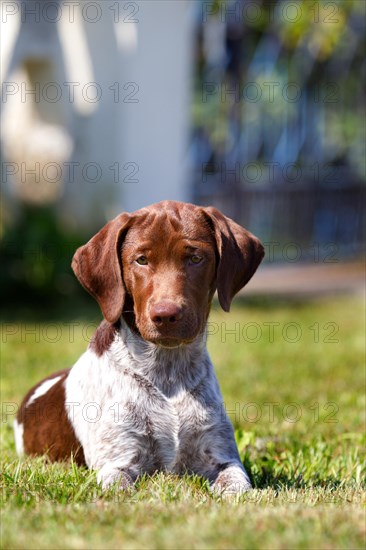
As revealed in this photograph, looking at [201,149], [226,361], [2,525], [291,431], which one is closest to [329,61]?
[201,149]

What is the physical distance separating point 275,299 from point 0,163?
420 cm

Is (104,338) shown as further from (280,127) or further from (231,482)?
(280,127)

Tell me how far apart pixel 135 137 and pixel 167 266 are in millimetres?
8679

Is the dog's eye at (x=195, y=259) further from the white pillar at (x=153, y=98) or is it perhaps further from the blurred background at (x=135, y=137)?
the white pillar at (x=153, y=98)

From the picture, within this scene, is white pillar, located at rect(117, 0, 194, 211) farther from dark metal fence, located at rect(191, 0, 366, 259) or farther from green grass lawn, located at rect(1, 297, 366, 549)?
green grass lawn, located at rect(1, 297, 366, 549)

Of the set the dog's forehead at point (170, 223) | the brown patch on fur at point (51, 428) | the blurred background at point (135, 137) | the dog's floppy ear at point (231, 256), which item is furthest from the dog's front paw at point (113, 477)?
the blurred background at point (135, 137)

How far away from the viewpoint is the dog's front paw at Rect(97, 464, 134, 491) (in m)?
3.92

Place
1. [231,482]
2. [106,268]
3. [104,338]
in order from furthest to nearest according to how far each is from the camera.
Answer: [104,338]
[106,268]
[231,482]

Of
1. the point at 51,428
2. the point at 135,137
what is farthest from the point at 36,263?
the point at 51,428

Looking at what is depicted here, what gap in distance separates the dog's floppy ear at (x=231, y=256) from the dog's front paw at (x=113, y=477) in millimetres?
854

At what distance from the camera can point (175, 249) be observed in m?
4.04

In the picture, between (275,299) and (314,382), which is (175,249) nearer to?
(314,382)

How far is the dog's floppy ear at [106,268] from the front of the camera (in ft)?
13.6

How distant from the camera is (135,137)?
12.5m
